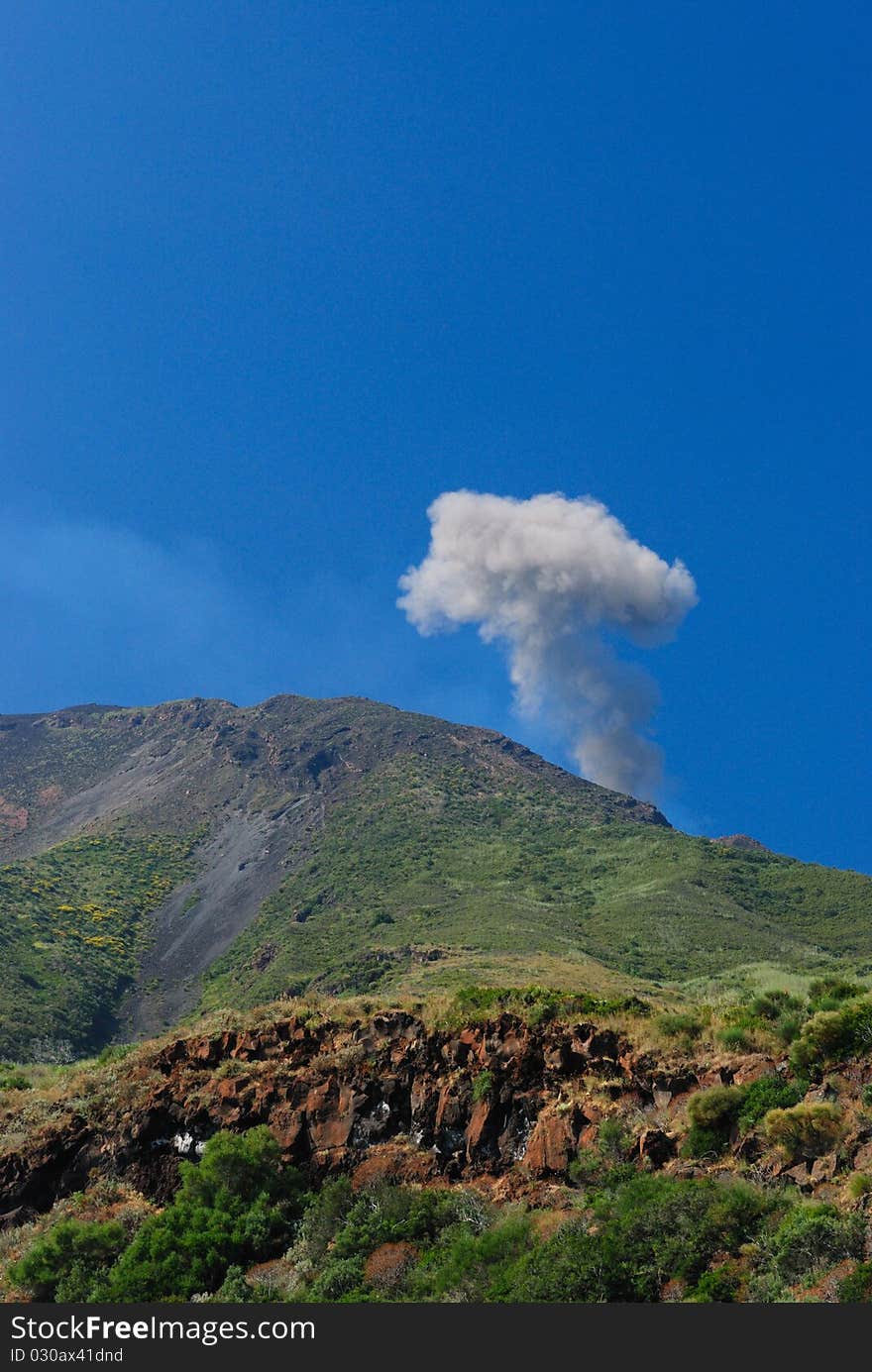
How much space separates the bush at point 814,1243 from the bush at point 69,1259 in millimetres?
12263

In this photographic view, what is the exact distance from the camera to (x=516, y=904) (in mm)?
95375

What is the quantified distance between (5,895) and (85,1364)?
107 m

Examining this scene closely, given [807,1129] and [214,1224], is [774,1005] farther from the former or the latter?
[214,1224]

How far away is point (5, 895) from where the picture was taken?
109562 mm

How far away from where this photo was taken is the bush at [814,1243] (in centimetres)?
1191

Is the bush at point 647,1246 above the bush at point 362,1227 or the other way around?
above

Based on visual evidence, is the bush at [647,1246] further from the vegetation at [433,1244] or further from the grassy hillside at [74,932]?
the grassy hillside at [74,932]


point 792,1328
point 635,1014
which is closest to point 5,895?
point 635,1014

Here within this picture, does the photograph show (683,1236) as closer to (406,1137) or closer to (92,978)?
(406,1137)

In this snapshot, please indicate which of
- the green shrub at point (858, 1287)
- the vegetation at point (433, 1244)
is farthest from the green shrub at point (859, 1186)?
the green shrub at point (858, 1287)

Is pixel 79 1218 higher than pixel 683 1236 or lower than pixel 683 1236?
lower

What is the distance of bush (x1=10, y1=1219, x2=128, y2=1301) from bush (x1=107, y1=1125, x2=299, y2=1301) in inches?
24.9

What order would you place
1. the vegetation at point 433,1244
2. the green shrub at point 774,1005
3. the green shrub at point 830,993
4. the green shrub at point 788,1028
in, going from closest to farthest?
1. the vegetation at point 433,1244
2. the green shrub at point 788,1028
3. the green shrub at point 830,993
4. the green shrub at point 774,1005

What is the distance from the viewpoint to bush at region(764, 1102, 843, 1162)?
1431 cm
